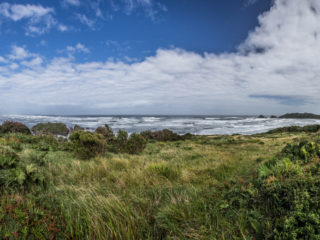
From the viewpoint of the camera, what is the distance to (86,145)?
29.3 feet

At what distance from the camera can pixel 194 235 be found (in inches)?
80.6

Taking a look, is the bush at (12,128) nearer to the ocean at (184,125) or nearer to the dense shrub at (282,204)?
the ocean at (184,125)

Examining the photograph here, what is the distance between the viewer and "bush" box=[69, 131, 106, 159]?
844 centimetres

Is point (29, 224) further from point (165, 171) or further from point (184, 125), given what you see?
point (184, 125)

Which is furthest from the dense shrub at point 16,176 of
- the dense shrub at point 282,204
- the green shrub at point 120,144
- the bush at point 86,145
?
the green shrub at point 120,144

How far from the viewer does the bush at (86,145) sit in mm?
8438

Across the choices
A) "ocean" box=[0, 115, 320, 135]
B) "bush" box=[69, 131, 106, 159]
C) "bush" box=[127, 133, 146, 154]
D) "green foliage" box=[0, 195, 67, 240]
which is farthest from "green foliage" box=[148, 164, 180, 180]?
"ocean" box=[0, 115, 320, 135]

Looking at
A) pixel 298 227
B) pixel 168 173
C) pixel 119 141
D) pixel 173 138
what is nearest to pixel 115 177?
pixel 168 173

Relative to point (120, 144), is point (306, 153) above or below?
above

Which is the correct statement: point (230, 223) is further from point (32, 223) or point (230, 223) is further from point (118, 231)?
point (32, 223)

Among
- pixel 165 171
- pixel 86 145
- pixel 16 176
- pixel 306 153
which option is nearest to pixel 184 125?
pixel 86 145

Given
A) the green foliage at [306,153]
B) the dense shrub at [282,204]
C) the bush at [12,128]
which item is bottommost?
the bush at [12,128]

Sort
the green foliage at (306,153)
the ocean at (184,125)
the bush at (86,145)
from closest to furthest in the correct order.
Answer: the green foliage at (306,153) → the bush at (86,145) → the ocean at (184,125)

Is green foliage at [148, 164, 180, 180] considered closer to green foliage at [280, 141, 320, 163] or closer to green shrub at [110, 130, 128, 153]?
green foliage at [280, 141, 320, 163]
